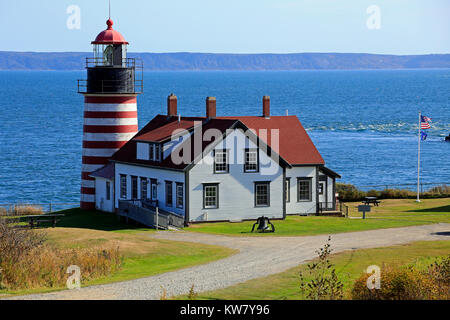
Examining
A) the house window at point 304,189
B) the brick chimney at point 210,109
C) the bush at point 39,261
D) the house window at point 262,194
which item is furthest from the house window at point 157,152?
the bush at point 39,261

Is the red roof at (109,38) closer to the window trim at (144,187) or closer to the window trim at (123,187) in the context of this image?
the window trim at (123,187)

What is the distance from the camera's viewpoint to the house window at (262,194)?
4559 centimetres

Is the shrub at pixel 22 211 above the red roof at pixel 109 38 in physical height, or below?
below

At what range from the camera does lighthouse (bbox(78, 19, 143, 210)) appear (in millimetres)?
50625

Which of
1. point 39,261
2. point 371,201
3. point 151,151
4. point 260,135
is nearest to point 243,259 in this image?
point 39,261

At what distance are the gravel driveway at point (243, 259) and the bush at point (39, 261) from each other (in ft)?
6.82

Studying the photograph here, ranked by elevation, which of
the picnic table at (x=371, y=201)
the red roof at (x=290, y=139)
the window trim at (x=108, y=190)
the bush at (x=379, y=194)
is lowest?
the picnic table at (x=371, y=201)

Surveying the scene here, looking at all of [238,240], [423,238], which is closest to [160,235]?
[238,240]

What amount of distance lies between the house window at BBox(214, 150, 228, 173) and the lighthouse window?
35.5 ft

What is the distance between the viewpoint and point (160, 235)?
1581 inches

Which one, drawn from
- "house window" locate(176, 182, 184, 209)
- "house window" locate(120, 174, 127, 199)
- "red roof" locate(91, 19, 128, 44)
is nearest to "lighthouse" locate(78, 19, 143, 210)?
"red roof" locate(91, 19, 128, 44)

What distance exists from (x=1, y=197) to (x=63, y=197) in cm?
519

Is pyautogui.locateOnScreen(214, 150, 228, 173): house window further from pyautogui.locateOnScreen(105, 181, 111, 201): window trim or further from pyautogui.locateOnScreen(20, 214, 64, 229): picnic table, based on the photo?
pyautogui.locateOnScreen(105, 181, 111, 201): window trim

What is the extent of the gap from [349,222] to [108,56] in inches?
696
